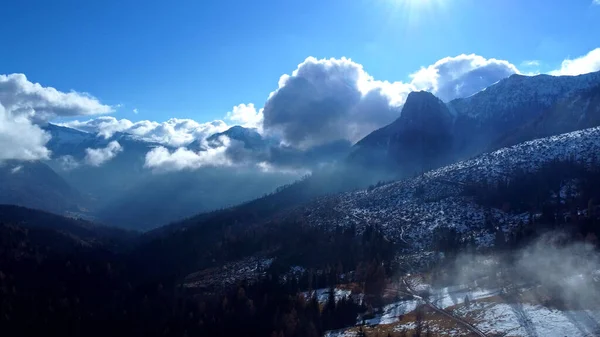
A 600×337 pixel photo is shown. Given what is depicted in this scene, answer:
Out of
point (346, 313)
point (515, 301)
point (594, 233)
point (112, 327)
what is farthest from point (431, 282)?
point (112, 327)

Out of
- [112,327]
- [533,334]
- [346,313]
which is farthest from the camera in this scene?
[112,327]

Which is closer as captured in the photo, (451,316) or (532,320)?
(532,320)

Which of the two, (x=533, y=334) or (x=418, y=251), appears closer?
(x=533, y=334)

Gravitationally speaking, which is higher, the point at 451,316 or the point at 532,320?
the point at 532,320

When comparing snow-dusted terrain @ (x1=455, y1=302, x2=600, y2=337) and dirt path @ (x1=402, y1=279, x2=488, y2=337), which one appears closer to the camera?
snow-dusted terrain @ (x1=455, y1=302, x2=600, y2=337)

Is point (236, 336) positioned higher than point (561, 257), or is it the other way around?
point (561, 257)

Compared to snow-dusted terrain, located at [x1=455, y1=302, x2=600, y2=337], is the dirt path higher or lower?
lower

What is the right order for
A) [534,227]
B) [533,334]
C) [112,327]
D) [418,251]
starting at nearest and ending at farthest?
[533,334]
[112,327]
[534,227]
[418,251]

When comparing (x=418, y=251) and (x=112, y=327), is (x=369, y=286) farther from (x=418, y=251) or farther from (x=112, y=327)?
(x=112, y=327)

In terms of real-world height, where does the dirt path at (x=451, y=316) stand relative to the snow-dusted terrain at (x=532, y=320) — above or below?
below

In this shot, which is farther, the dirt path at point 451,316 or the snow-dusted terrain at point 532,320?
the dirt path at point 451,316
